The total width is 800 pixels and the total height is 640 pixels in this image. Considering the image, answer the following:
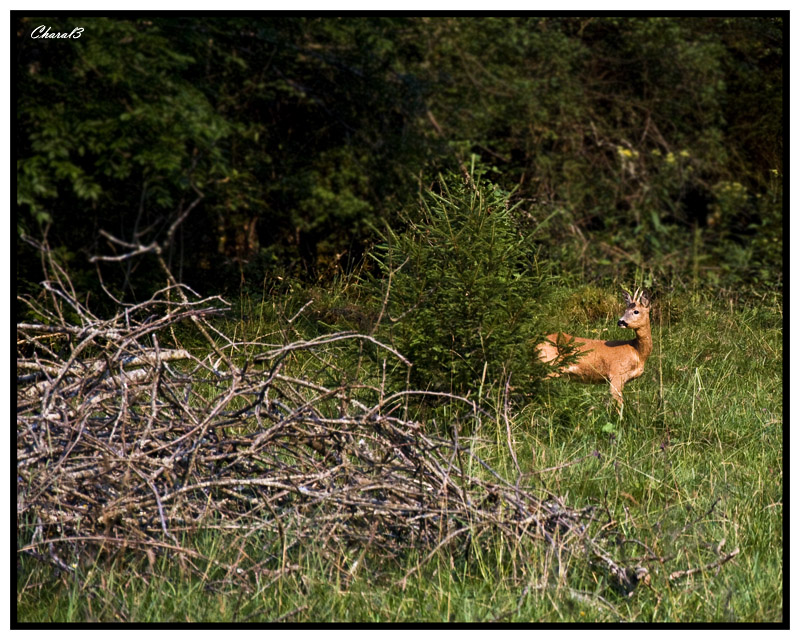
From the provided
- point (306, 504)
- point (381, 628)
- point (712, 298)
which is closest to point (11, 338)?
point (306, 504)

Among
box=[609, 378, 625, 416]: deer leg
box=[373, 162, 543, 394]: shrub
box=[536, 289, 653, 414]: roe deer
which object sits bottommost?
box=[609, 378, 625, 416]: deer leg

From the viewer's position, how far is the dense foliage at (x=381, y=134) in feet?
22.0

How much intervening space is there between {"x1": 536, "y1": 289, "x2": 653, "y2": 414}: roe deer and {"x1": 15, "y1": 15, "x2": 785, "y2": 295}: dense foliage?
1107 mm

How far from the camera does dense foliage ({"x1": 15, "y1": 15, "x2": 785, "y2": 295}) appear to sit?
6.72 m

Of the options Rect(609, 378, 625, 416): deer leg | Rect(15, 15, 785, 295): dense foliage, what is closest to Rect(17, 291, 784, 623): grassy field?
Rect(609, 378, 625, 416): deer leg

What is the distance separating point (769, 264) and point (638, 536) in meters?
10.1

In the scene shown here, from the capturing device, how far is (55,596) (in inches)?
119

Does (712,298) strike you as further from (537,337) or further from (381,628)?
(381,628)

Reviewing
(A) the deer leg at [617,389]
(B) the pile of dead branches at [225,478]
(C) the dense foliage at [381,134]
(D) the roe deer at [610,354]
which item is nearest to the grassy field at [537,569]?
(B) the pile of dead branches at [225,478]

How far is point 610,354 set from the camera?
18.4 feet

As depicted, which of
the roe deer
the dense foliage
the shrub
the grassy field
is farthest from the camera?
the dense foliage

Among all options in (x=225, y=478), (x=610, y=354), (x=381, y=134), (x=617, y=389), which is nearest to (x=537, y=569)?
(x=225, y=478)

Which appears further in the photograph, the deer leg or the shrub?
the deer leg

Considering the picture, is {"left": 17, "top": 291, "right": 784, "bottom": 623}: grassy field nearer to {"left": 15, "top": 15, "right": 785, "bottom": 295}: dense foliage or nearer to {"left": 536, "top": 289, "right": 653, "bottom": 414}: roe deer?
{"left": 536, "top": 289, "right": 653, "bottom": 414}: roe deer
